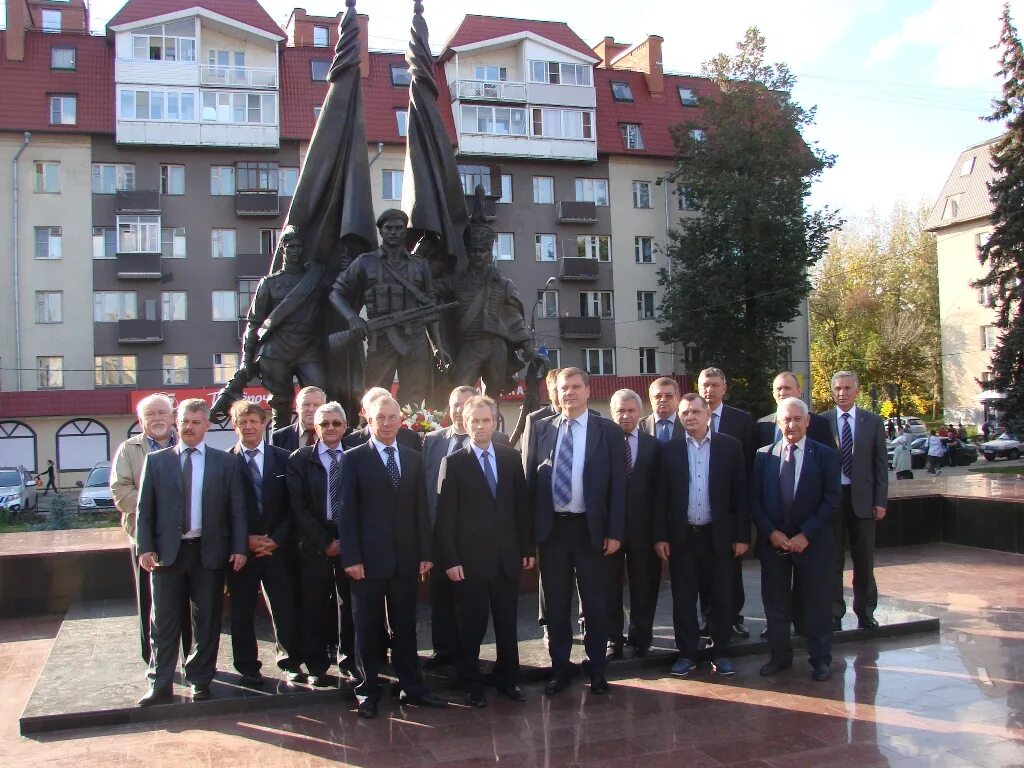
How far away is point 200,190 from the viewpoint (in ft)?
119

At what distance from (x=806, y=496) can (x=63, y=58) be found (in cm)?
3799

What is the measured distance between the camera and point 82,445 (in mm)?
35062

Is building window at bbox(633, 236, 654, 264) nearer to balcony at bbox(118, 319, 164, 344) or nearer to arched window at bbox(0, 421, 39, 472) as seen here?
balcony at bbox(118, 319, 164, 344)

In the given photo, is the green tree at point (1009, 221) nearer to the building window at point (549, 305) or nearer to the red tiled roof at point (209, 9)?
the building window at point (549, 305)

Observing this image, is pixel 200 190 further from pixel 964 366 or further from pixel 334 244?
pixel 964 366

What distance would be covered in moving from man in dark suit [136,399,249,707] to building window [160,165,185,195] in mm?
32945

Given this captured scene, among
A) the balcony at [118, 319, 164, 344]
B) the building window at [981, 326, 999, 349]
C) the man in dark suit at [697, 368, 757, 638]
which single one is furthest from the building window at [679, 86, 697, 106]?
the man in dark suit at [697, 368, 757, 638]

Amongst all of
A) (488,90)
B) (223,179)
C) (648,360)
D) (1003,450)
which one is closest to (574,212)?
(488,90)

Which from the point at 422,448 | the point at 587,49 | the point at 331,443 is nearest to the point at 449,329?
the point at 422,448

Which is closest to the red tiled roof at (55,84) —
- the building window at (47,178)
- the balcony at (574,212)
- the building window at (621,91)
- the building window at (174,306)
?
the building window at (47,178)

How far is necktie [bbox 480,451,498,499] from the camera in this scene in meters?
5.95

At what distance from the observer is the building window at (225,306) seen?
3638 centimetres

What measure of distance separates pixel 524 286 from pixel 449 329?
2968 cm

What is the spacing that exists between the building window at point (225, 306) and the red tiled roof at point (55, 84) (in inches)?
282
